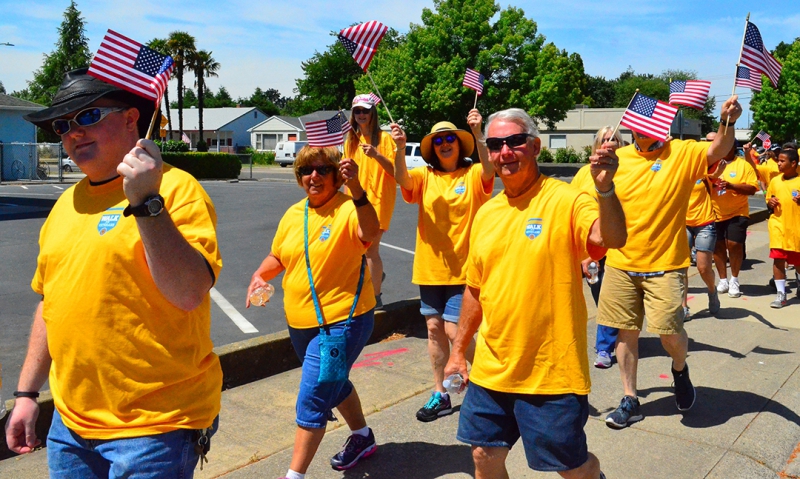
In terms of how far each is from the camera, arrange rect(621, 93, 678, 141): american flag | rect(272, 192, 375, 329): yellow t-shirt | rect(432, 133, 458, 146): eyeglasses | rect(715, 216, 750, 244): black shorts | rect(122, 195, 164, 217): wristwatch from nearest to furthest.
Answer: rect(122, 195, 164, 217): wristwatch, rect(272, 192, 375, 329): yellow t-shirt, rect(621, 93, 678, 141): american flag, rect(432, 133, 458, 146): eyeglasses, rect(715, 216, 750, 244): black shorts

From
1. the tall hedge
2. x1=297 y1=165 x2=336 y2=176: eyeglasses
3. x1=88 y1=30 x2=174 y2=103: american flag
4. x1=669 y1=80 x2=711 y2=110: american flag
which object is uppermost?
x1=669 y1=80 x2=711 y2=110: american flag

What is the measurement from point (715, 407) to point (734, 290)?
15.7 ft

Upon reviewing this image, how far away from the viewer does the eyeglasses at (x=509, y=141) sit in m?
3.21

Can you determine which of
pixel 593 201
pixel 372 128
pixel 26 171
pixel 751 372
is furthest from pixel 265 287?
pixel 26 171

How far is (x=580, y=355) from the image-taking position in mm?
3129

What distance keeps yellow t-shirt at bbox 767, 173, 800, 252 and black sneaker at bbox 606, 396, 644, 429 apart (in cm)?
525

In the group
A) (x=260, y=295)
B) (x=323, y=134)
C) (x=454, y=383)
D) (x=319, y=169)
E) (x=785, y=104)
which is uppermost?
(x=785, y=104)

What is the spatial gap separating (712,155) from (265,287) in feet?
9.97

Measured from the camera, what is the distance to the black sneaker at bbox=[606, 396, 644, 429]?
4910 millimetres

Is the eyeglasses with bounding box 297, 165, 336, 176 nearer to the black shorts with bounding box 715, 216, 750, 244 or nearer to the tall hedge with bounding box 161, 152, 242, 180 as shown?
the black shorts with bounding box 715, 216, 750, 244

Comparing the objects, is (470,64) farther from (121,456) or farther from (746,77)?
(121,456)

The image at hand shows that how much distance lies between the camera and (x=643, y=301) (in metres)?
5.21

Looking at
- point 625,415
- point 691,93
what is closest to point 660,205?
point 691,93

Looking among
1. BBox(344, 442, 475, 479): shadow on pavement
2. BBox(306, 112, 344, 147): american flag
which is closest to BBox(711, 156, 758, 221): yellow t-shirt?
BBox(344, 442, 475, 479): shadow on pavement
